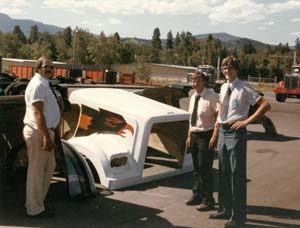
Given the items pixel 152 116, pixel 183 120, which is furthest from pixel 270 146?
pixel 152 116

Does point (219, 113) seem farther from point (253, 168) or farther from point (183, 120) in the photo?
point (253, 168)

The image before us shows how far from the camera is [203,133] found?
6.04m

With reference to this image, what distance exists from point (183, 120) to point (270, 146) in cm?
427

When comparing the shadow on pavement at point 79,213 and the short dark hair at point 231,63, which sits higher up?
the short dark hair at point 231,63

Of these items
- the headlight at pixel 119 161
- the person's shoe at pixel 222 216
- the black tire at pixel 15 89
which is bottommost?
the person's shoe at pixel 222 216

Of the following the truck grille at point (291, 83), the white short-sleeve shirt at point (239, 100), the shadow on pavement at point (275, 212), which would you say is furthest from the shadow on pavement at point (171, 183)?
the truck grille at point (291, 83)

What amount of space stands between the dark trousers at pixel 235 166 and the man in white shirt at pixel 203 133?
434mm

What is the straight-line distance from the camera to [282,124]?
1719cm

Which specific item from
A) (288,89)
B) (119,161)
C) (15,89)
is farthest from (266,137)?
(288,89)

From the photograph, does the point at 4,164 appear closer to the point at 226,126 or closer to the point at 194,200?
the point at 194,200

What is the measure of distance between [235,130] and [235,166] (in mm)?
398

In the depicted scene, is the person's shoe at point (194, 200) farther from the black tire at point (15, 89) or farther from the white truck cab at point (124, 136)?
the black tire at point (15, 89)

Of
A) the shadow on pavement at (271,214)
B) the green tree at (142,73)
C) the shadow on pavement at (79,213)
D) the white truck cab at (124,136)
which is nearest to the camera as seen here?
the shadow on pavement at (79,213)

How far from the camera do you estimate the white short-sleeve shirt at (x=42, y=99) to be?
17.5 ft
